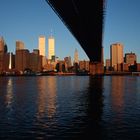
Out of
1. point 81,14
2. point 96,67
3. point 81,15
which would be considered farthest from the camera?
point 96,67

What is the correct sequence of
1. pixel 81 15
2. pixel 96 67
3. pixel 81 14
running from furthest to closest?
pixel 96 67 < pixel 81 15 < pixel 81 14

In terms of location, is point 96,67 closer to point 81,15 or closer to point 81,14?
point 81,15

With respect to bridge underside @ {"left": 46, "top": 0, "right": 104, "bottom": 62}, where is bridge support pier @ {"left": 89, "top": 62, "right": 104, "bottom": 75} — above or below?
below

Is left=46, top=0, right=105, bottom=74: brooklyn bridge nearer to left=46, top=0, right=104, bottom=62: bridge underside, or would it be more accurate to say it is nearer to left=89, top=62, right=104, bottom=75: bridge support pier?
left=46, top=0, right=104, bottom=62: bridge underside

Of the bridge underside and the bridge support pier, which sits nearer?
the bridge underside

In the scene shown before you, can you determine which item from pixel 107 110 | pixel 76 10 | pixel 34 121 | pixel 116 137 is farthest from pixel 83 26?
pixel 116 137

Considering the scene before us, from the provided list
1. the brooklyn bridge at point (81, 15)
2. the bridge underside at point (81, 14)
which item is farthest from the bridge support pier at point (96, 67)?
the bridge underside at point (81, 14)

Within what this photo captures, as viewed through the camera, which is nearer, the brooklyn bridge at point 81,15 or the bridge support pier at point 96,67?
the brooklyn bridge at point 81,15

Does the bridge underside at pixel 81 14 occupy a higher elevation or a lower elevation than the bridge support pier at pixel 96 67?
higher

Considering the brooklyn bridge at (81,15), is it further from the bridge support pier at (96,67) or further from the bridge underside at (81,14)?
the bridge support pier at (96,67)

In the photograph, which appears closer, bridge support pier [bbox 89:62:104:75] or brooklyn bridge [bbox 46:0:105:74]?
brooklyn bridge [bbox 46:0:105:74]

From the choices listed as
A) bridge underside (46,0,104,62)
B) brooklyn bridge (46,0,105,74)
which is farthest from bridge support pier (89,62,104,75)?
bridge underside (46,0,104,62)

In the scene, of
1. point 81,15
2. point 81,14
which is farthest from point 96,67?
point 81,14

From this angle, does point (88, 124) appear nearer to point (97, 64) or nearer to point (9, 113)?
point (9, 113)
